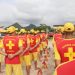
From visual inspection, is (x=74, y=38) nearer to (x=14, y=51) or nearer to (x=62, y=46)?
(x=62, y=46)

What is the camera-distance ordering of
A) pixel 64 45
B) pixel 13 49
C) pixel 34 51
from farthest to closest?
pixel 34 51, pixel 13 49, pixel 64 45

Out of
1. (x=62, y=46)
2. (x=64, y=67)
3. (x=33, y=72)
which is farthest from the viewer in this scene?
(x=33, y=72)

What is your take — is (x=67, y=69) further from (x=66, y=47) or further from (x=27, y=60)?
(x=27, y=60)

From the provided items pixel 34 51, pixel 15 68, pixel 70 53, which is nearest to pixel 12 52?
pixel 15 68

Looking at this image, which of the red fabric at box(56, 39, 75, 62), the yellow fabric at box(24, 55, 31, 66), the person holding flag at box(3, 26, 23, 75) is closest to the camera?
the red fabric at box(56, 39, 75, 62)

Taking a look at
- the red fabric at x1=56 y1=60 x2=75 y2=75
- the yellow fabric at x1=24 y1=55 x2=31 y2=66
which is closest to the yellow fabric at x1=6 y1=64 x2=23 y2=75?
the yellow fabric at x1=24 y1=55 x2=31 y2=66

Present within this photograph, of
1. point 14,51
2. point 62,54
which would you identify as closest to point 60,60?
point 62,54

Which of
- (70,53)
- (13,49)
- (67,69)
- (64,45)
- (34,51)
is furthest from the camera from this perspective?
(34,51)

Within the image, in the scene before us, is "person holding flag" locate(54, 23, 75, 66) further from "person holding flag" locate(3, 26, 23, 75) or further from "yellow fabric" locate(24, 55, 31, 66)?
"yellow fabric" locate(24, 55, 31, 66)

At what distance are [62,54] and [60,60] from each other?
0.38ft

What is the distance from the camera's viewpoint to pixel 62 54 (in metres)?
5.69

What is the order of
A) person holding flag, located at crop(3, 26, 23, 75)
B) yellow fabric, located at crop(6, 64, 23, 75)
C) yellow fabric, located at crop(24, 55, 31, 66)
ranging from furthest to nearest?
yellow fabric, located at crop(24, 55, 31, 66), yellow fabric, located at crop(6, 64, 23, 75), person holding flag, located at crop(3, 26, 23, 75)

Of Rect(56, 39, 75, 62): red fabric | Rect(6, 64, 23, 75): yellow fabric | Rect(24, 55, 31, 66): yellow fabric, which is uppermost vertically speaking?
Rect(56, 39, 75, 62): red fabric

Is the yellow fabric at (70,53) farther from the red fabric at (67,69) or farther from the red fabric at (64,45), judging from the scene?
the red fabric at (67,69)
